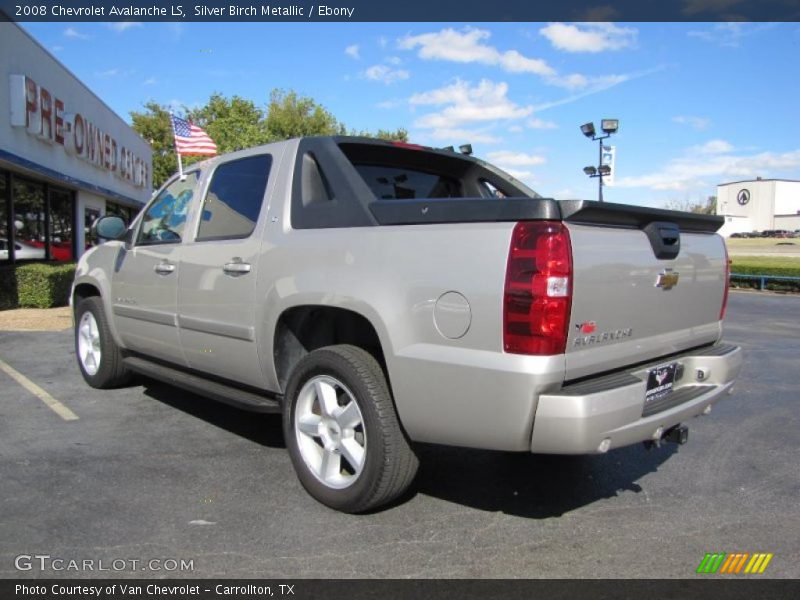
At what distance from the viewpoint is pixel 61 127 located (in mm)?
14680

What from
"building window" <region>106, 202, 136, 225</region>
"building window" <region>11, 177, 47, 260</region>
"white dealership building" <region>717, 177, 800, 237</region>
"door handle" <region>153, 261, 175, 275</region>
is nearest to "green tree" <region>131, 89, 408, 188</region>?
"building window" <region>106, 202, 136, 225</region>

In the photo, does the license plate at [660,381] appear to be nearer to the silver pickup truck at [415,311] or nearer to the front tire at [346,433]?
the silver pickup truck at [415,311]

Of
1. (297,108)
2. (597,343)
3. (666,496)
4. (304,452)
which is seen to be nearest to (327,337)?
(304,452)

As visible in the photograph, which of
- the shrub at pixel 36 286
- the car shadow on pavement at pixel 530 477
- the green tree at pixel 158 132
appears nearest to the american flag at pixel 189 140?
the shrub at pixel 36 286

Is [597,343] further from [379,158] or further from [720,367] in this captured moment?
[379,158]

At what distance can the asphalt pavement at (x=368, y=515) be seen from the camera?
2.78 meters

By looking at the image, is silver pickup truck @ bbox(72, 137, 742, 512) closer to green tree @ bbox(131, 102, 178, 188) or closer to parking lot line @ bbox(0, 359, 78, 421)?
parking lot line @ bbox(0, 359, 78, 421)

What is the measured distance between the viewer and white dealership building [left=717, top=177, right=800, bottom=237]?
109 meters

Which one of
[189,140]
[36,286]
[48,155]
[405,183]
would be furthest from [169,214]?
[189,140]

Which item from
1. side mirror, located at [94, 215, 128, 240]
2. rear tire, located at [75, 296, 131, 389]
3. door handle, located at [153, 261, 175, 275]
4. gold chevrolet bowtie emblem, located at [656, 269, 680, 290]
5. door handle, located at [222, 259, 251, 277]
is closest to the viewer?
gold chevrolet bowtie emblem, located at [656, 269, 680, 290]

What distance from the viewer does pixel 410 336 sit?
2.87 m

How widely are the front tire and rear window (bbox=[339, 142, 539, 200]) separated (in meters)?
1.21

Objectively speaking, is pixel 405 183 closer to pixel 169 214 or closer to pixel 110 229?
pixel 169 214

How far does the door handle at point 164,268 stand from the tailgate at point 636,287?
2841 mm
